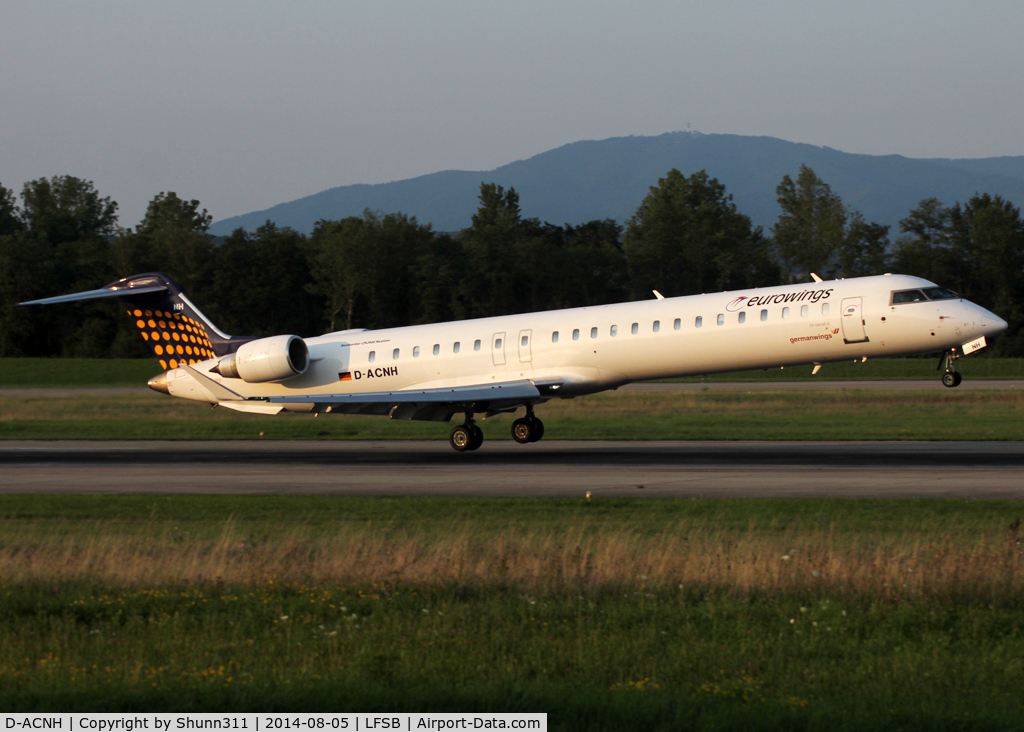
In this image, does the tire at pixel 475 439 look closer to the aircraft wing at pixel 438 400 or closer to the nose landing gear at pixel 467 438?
the nose landing gear at pixel 467 438

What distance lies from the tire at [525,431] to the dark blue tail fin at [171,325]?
29.2 ft

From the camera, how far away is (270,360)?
28.3 meters

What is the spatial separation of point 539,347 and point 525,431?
2505mm

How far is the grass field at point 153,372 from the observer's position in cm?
5825

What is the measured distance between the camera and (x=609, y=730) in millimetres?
6324

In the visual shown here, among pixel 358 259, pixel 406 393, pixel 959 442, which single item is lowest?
pixel 959 442

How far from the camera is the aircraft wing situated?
83.0 feet

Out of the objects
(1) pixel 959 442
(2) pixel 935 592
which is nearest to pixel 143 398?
(1) pixel 959 442

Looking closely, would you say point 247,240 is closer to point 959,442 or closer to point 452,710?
point 959,442

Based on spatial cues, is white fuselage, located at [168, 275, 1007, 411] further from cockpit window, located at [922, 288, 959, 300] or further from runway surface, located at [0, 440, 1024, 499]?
runway surface, located at [0, 440, 1024, 499]

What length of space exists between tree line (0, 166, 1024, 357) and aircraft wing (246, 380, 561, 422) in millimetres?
58412

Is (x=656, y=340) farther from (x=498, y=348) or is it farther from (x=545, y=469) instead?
(x=545, y=469)

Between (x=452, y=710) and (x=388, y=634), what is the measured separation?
2.03 m

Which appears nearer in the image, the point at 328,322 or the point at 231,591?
Result: the point at 231,591
